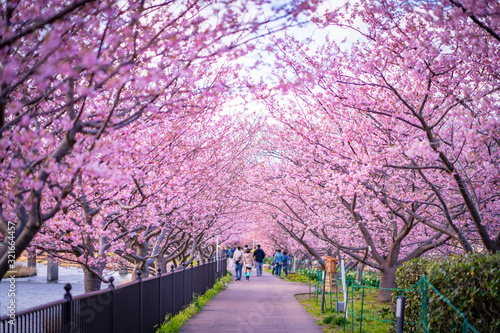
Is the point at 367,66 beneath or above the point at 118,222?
above

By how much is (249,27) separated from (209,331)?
7257 millimetres

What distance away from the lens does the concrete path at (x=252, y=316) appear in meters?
10.8

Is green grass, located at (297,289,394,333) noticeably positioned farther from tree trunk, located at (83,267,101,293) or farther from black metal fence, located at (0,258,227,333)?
tree trunk, located at (83,267,101,293)

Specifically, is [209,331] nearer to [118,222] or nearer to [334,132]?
[118,222]

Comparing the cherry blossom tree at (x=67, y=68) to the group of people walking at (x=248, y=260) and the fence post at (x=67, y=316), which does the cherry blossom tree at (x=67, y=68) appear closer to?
the fence post at (x=67, y=316)

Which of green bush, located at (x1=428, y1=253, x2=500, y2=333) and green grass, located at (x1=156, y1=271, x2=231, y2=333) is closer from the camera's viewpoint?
green bush, located at (x1=428, y1=253, x2=500, y2=333)

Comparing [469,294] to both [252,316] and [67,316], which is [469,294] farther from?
[252,316]

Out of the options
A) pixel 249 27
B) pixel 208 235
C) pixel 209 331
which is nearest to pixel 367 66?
pixel 249 27

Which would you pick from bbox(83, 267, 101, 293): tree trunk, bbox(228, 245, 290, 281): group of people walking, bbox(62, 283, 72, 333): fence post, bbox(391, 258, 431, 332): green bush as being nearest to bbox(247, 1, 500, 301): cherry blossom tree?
bbox(391, 258, 431, 332): green bush

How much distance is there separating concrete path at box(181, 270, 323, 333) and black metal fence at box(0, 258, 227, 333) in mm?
823

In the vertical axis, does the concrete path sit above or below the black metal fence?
below

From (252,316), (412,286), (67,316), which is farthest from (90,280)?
(412,286)

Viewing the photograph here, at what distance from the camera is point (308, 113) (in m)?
12.5

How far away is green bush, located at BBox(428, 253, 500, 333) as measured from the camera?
5.83 metres
